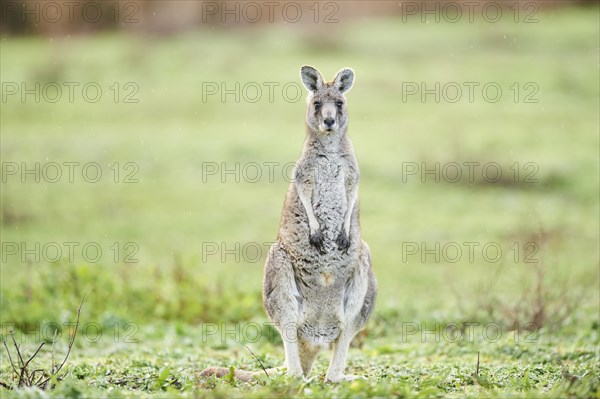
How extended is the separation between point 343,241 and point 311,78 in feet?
5.53

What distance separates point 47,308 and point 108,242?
21.5 feet

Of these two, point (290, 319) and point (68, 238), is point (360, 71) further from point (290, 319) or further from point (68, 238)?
point (290, 319)

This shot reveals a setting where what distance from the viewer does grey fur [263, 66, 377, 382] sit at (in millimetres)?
7707

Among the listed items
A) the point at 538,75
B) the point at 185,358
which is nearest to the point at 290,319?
the point at 185,358

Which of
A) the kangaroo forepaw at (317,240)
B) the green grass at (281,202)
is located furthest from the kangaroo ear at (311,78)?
the green grass at (281,202)

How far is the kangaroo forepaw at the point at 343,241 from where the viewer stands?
25.6 feet

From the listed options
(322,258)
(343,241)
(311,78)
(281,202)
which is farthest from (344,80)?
(281,202)

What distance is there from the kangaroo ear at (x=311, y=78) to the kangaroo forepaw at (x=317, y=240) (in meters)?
1.50

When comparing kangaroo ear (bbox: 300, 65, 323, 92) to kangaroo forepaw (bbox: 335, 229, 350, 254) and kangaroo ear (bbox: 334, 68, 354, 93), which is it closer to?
kangaroo ear (bbox: 334, 68, 354, 93)

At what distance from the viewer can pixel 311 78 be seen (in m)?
8.24

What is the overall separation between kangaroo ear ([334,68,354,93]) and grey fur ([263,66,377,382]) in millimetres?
203

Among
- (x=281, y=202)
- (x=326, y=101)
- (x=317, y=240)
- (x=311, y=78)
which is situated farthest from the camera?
(x=281, y=202)

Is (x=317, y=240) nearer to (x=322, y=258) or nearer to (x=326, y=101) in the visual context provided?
(x=322, y=258)

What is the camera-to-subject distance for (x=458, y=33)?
3988 centimetres
